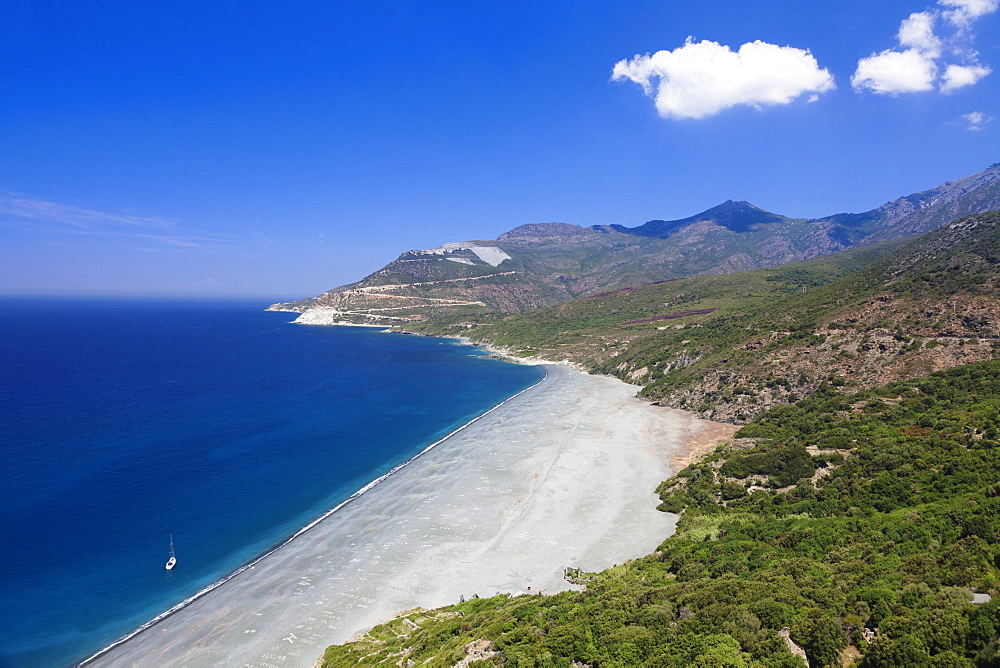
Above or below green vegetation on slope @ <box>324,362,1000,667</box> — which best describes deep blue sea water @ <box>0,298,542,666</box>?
below

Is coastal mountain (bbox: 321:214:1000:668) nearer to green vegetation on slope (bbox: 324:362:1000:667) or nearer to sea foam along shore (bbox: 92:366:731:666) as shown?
green vegetation on slope (bbox: 324:362:1000:667)

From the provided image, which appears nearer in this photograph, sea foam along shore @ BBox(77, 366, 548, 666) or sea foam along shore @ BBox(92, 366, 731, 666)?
sea foam along shore @ BBox(77, 366, 548, 666)

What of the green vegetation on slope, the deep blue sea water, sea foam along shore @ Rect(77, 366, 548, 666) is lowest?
sea foam along shore @ Rect(77, 366, 548, 666)

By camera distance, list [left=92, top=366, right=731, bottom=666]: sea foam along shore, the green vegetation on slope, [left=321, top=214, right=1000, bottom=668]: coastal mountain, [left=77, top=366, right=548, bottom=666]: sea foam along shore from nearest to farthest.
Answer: the green vegetation on slope, [left=321, top=214, right=1000, bottom=668]: coastal mountain, [left=77, top=366, right=548, bottom=666]: sea foam along shore, [left=92, top=366, right=731, bottom=666]: sea foam along shore

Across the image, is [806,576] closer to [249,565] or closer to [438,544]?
[438,544]

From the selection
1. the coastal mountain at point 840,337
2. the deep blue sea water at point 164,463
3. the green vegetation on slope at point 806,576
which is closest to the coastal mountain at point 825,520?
the green vegetation on slope at point 806,576

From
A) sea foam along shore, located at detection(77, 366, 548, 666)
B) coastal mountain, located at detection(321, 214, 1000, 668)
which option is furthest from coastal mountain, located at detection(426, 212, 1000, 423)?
sea foam along shore, located at detection(77, 366, 548, 666)
